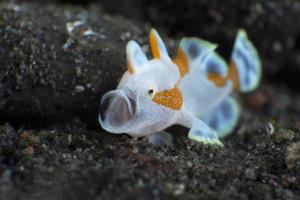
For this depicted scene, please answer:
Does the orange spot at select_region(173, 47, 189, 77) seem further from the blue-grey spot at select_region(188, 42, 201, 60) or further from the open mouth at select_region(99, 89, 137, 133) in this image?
the open mouth at select_region(99, 89, 137, 133)

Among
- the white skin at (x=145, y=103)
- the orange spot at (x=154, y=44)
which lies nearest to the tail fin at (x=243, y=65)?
the white skin at (x=145, y=103)

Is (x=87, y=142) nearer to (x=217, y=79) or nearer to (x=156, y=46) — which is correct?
(x=156, y=46)

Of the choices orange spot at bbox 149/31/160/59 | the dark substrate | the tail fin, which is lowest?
the dark substrate

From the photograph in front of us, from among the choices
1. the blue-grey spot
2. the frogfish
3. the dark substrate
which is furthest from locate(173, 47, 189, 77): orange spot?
the dark substrate

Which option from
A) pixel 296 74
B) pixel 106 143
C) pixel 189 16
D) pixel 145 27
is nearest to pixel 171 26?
pixel 189 16

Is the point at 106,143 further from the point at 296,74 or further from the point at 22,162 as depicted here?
the point at 296,74

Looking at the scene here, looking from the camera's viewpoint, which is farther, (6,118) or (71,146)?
(6,118)

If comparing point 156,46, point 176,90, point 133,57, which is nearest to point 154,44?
point 156,46
